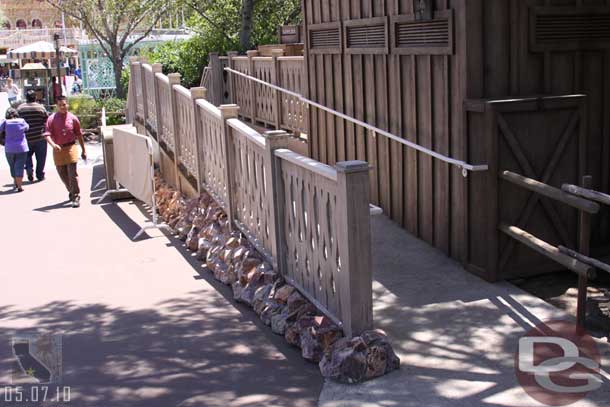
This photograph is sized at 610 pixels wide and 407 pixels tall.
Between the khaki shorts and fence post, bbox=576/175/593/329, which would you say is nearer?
fence post, bbox=576/175/593/329

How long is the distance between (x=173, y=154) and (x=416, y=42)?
545 cm

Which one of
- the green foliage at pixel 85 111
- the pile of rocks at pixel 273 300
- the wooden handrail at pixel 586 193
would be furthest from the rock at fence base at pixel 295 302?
the green foliage at pixel 85 111

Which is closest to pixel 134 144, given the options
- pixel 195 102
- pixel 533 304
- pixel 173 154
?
pixel 173 154

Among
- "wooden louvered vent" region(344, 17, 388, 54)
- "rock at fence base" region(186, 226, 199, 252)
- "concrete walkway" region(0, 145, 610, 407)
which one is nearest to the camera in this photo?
"concrete walkway" region(0, 145, 610, 407)

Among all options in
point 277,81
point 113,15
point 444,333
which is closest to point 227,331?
point 444,333

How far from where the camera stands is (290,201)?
677 centimetres

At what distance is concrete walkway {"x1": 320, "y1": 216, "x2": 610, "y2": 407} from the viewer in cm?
497

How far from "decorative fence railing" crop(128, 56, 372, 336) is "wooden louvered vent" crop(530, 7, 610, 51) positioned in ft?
7.70

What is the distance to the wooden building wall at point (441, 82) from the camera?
6.86 m

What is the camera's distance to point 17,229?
10961 millimetres

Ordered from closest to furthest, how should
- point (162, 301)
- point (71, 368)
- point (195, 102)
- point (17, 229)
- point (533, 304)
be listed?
point (71, 368), point (533, 304), point (162, 301), point (195, 102), point (17, 229)

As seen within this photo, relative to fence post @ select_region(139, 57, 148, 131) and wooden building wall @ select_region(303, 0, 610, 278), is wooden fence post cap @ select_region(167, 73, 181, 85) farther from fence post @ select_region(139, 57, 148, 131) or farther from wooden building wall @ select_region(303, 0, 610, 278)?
wooden building wall @ select_region(303, 0, 610, 278)

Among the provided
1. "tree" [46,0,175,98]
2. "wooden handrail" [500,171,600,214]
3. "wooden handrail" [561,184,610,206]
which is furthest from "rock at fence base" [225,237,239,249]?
"tree" [46,0,175,98]

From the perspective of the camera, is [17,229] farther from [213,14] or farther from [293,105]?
[213,14]
